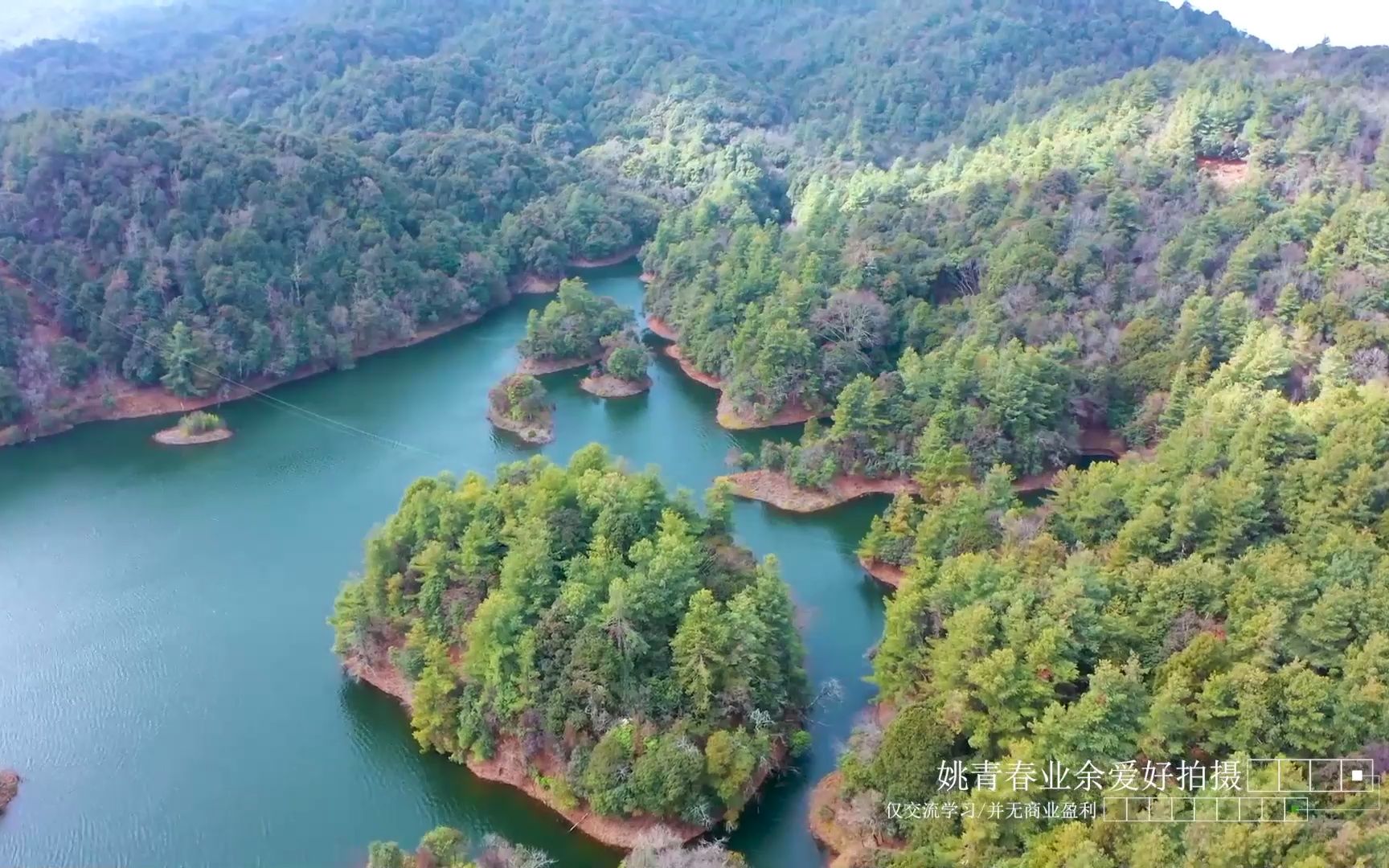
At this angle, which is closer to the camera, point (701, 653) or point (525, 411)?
point (701, 653)

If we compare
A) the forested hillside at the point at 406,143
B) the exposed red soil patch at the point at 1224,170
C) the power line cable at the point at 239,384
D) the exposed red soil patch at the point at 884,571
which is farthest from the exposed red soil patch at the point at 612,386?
the exposed red soil patch at the point at 1224,170

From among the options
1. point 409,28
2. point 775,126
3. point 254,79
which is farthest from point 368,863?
point 409,28

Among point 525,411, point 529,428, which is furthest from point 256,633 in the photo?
point 525,411

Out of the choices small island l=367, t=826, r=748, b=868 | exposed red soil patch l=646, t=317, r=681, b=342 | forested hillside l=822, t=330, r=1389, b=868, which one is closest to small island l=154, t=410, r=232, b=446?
exposed red soil patch l=646, t=317, r=681, b=342

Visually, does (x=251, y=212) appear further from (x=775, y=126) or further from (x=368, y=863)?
(x=775, y=126)

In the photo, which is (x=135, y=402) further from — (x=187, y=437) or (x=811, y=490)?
(x=811, y=490)

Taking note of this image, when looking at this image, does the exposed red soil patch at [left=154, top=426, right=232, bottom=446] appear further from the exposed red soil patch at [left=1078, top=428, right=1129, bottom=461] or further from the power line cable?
the exposed red soil patch at [left=1078, top=428, right=1129, bottom=461]

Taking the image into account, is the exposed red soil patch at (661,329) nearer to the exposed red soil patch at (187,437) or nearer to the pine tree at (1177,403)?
the exposed red soil patch at (187,437)
